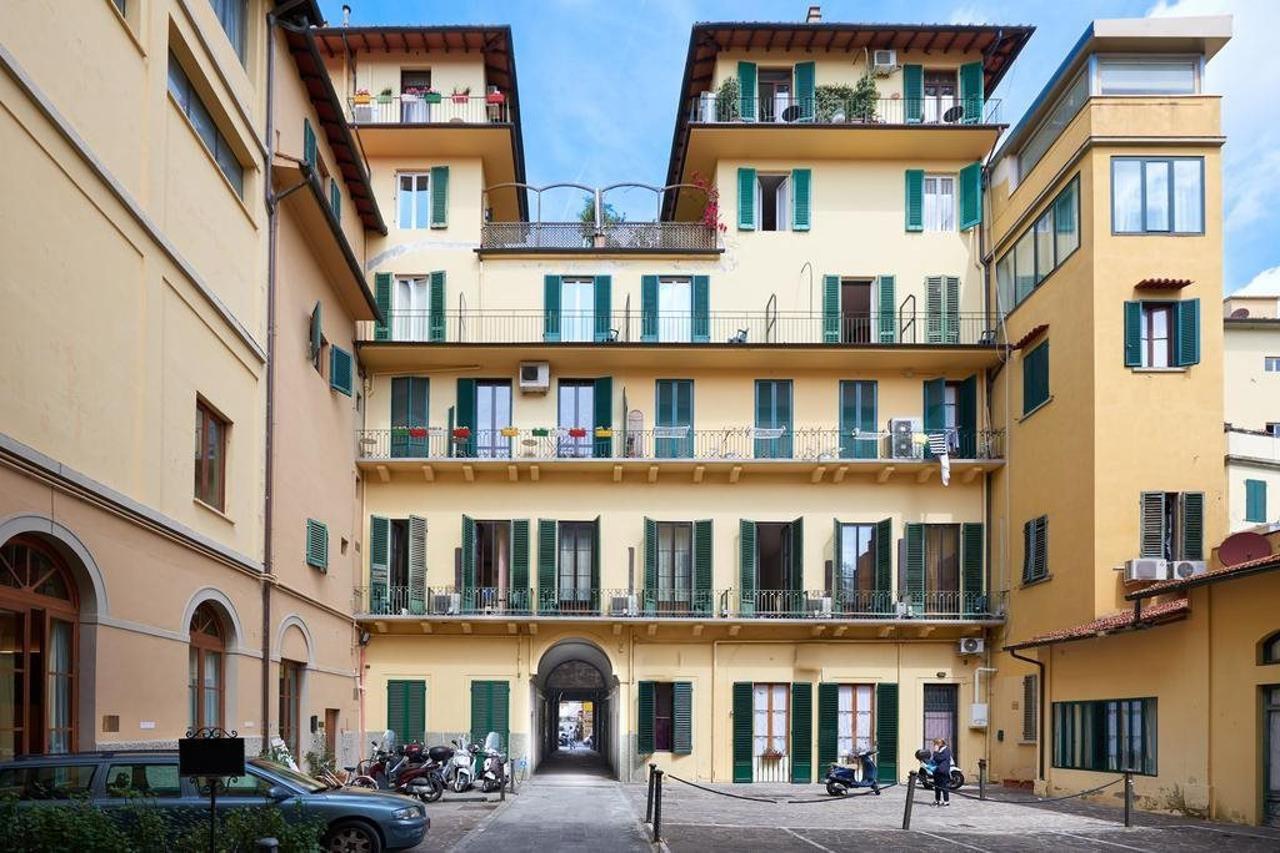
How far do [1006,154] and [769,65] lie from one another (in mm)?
6412

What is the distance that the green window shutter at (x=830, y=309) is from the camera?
2933cm

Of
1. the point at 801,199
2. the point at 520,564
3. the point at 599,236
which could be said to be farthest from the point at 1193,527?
the point at 599,236

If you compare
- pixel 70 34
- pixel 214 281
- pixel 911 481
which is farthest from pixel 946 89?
pixel 70 34

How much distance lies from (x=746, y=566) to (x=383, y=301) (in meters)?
11.1

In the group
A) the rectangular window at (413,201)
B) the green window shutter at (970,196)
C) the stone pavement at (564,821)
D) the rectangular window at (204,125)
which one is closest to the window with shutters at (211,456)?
the rectangular window at (204,125)

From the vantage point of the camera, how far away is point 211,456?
57.4 ft

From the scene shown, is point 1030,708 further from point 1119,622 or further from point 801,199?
point 801,199

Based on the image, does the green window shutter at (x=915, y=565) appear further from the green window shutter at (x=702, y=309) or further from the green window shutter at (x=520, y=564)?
the green window shutter at (x=520, y=564)

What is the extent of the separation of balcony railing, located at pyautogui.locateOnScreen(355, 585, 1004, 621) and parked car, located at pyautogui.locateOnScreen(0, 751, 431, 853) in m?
14.0

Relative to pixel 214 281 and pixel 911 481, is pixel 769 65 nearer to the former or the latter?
pixel 911 481

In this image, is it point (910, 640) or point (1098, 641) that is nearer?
point (1098, 641)

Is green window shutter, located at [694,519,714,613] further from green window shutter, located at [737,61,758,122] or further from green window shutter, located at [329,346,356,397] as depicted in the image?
green window shutter, located at [737,61,758,122]

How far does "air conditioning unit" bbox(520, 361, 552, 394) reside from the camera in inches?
1145

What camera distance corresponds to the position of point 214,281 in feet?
56.3
